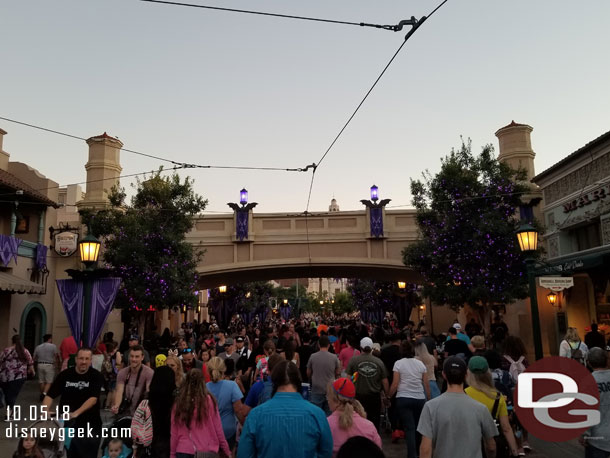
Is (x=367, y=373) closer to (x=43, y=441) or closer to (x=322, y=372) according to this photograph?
(x=322, y=372)

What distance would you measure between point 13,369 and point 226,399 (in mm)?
7409

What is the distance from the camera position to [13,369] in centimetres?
1084

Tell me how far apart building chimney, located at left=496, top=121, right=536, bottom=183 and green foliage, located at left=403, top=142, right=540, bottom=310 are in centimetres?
533

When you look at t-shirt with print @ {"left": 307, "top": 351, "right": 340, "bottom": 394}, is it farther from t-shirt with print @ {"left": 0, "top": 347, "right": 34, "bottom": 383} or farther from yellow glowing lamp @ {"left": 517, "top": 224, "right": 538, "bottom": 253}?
t-shirt with print @ {"left": 0, "top": 347, "right": 34, "bottom": 383}

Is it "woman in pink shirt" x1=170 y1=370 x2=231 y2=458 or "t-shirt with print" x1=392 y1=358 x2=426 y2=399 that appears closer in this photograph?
"woman in pink shirt" x1=170 y1=370 x2=231 y2=458

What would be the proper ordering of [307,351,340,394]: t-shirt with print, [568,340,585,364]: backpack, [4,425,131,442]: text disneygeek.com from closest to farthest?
[4,425,131,442]: text disneygeek.com
[307,351,340,394]: t-shirt with print
[568,340,585,364]: backpack

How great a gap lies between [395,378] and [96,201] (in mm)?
20613

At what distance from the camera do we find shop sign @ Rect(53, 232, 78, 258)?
70.8ft

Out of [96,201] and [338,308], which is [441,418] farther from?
[338,308]

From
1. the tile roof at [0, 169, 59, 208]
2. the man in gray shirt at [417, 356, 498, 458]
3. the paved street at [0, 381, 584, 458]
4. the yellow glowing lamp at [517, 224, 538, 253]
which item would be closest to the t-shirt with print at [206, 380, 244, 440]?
the man in gray shirt at [417, 356, 498, 458]

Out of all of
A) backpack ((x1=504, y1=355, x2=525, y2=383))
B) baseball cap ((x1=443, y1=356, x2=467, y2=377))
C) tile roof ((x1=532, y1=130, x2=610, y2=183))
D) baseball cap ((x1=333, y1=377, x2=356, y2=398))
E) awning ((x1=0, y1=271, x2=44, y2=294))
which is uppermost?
tile roof ((x1=532, y1=130, x2=610, y2=183))

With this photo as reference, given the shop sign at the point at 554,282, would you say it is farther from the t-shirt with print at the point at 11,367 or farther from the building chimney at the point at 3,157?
the building chimney at the point at 3,157

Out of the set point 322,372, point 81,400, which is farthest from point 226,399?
point 322,372

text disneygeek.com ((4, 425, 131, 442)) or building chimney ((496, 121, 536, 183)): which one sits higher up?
building chimney ((496, 121, 536, 183))
